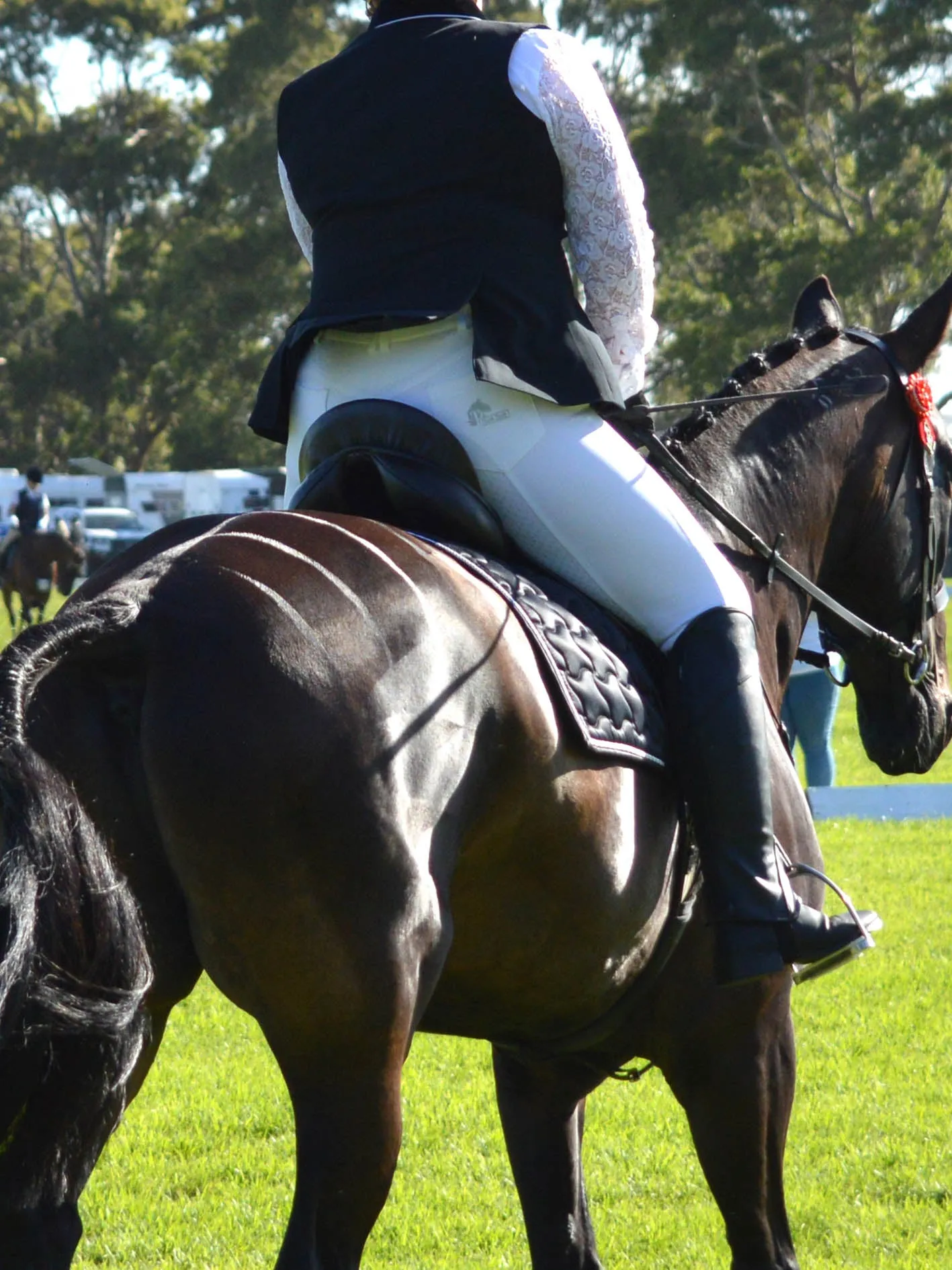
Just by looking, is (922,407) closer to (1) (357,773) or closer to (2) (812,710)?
(1) (357,773)

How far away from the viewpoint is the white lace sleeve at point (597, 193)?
2.90 meters

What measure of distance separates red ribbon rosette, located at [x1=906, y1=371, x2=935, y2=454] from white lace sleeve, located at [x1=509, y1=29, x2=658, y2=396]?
36.7 inches

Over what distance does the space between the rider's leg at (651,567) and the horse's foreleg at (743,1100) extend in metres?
0.26

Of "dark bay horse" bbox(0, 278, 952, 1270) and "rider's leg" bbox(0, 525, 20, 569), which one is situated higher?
"dark bay horse" bbox(0, 278, 952, 1270)

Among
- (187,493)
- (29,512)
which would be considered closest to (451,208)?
(29,512)

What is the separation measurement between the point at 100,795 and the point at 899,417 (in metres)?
2.37

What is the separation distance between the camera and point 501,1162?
194 inches

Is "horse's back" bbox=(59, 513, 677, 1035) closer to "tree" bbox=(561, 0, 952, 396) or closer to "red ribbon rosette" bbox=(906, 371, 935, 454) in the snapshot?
"red ribbon rosette" bbox=(906, 371, 935, 454)

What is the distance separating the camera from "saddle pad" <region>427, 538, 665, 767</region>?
2.71m

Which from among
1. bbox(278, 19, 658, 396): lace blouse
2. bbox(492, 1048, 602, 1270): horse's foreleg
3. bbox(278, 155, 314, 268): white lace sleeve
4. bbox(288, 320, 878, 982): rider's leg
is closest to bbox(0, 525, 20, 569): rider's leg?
bbox(278, 155, 314, 268): white lace sleeve

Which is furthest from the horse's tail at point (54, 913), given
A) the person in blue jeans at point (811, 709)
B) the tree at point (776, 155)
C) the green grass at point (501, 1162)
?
the tree at point (776, 155)

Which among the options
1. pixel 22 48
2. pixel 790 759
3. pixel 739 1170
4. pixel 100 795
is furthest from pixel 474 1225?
pixel 22 48

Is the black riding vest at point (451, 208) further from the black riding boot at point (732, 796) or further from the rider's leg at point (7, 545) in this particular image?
the rider's leg at point (7, 545)

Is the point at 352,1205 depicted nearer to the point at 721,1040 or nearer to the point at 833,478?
the point at 721,1040
